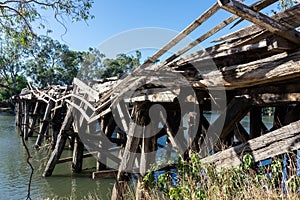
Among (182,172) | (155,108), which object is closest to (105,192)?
(155,108)

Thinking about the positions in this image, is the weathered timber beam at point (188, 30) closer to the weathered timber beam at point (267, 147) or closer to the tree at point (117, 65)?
the weathered timber beam at point (267, 147)

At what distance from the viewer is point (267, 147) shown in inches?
103

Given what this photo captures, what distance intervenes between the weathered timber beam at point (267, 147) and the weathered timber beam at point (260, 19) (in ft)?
2.51

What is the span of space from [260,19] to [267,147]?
1.20 m

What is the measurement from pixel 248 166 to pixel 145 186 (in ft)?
5.79

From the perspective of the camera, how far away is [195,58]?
3408 mm

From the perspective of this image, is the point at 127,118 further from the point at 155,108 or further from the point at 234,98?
the point at 234,98

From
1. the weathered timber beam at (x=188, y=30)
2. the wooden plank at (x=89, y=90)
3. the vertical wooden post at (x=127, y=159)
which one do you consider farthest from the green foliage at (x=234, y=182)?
the wooden plank at (x=89, y=90)

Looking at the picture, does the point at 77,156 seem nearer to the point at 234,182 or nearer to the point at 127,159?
the point at 127,159

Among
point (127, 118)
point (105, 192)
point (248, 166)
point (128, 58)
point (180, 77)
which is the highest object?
point (128, 58)

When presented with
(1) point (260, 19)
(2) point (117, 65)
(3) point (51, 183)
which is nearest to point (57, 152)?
(3) point (51, 183)

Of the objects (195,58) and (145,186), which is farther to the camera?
(145,186)

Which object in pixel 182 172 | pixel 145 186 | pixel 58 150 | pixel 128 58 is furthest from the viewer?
pixel 128 58

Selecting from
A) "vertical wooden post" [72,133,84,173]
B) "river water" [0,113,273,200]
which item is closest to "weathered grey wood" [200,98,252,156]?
"river water" [0,113,273,200]
